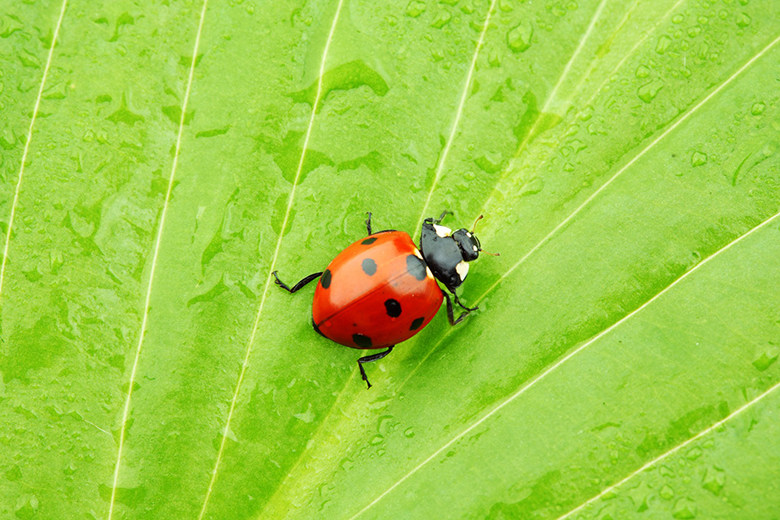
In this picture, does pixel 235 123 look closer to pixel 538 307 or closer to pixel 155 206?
pixel 155 206

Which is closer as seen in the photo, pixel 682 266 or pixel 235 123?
pixel 682 266

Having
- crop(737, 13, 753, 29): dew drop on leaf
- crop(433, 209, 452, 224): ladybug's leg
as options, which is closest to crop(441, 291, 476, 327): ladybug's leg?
crop(433, 209, 452, 224): ladybug's leg

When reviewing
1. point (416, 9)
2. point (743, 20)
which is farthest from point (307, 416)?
point (743, 20)

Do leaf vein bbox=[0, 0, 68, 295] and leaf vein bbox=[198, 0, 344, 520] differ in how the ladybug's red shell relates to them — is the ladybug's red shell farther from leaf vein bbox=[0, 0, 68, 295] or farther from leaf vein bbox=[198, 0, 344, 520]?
leaf vein bbox=[0, 0, 68, 295]

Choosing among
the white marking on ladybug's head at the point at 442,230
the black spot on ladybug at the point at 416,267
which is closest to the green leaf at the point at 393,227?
the white marking on ladybug's head at the point at 442,230

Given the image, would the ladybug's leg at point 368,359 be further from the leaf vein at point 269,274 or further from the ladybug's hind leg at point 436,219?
the ladybug's hind leg at point 436,219

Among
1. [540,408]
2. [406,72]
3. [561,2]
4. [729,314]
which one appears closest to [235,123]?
[406,72]

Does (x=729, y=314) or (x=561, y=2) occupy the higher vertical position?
(x=561, y=2)
